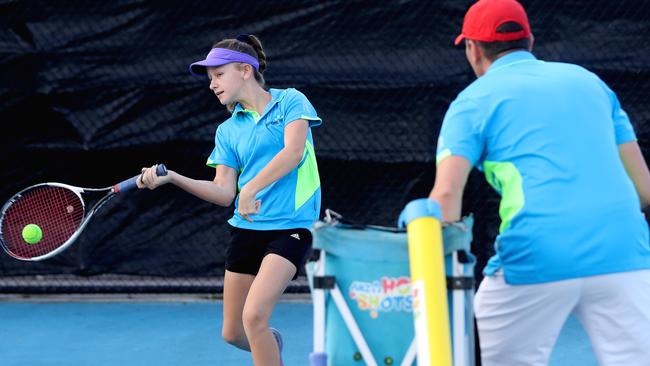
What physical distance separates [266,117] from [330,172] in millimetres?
2555

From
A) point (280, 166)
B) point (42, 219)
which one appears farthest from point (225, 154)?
point (42, 219)

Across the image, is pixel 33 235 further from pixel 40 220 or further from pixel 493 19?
pixel 493 19

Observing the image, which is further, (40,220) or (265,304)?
(40,220)

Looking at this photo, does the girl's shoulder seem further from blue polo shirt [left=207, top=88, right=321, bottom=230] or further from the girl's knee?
the girl's knee

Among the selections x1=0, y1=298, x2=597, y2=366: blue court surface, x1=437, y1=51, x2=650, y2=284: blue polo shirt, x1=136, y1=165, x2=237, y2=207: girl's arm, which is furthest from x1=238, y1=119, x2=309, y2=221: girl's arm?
x1=0, y1=298, x2=597, y2=366: blue court surface

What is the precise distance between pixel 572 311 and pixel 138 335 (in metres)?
3.52

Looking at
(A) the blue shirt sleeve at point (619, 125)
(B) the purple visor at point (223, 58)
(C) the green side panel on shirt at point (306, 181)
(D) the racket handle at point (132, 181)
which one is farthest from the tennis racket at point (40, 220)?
(A) the blue shirt sleeve at point (619, 125)

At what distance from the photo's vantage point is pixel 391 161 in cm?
682

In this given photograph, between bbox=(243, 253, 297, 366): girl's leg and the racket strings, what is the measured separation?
0.95 metres

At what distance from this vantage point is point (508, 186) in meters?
2.98

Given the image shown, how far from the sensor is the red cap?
3031 mm

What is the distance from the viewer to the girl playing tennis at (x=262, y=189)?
4.14 metres

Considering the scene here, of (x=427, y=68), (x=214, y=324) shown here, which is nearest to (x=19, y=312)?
(x=214, y=324)

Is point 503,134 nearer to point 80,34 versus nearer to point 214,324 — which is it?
point 214,324
